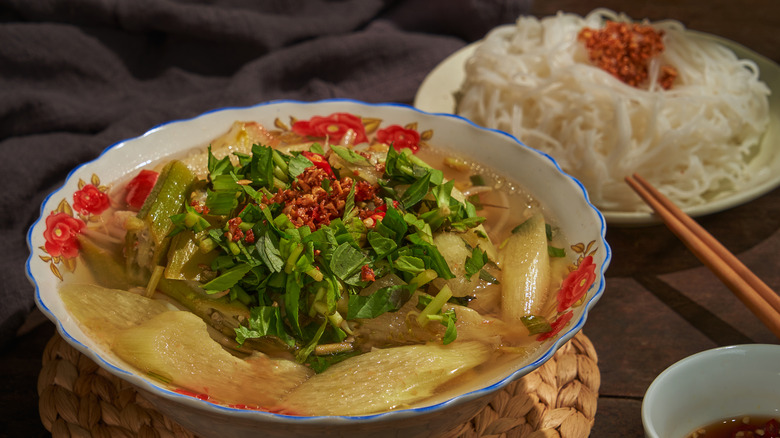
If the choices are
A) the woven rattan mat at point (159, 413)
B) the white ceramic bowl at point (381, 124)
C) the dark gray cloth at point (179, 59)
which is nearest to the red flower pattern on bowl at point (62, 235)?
the white ceramic bowl at point (381, 124)

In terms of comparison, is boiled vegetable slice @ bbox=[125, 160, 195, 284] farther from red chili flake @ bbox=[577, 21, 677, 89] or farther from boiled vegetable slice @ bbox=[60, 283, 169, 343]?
red chili flake @ bbox=[577, 21, 677, 89]

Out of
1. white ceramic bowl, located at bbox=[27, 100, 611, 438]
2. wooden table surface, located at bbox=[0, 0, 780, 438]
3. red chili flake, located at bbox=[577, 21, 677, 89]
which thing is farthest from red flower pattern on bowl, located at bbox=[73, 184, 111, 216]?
red chili flake, located at bbox=[577, 21, 677, 89]

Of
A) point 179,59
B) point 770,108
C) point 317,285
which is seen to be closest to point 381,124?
point 317,285

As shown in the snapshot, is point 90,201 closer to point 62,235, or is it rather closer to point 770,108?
point 62,235

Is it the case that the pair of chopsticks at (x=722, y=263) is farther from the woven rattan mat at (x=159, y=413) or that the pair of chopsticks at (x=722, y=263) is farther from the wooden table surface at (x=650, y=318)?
the woven rattan mat at (x=159, y=413)

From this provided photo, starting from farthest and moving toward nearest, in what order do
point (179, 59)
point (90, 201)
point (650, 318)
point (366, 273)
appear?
1. point (179, 59)
2. point (650, 318)
3. point (90, 201)
4. point (366, 273)

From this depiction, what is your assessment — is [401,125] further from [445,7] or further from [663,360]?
[445,7]
